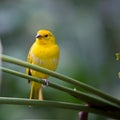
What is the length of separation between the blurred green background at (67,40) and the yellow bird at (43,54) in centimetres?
16

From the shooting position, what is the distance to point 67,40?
188 centimetres

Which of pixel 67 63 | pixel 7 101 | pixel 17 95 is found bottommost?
pixel 7 101

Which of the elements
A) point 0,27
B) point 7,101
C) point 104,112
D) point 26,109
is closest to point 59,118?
point 26,109

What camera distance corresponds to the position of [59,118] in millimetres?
1777

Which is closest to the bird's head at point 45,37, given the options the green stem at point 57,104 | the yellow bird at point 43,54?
the yellow bird at point 43,54

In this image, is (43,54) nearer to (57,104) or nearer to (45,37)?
(45,37)

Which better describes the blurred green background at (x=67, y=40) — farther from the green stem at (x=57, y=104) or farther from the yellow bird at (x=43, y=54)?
the green stem at (x=57, y=104)

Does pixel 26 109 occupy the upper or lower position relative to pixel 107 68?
lower

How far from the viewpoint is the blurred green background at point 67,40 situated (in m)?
1.78

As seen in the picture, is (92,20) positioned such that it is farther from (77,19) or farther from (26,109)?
(26,109)

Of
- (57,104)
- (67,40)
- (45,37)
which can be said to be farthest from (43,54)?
(57,104)

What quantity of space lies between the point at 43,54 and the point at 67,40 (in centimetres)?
33

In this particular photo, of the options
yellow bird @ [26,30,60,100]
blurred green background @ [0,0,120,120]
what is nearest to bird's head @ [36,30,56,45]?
yellow bird @ [26,30,60,100]

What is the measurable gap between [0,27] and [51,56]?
41 centimetres
